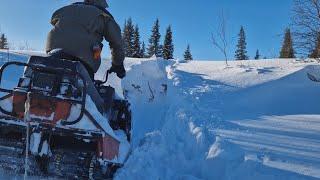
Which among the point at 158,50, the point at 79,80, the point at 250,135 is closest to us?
the point at 79,80

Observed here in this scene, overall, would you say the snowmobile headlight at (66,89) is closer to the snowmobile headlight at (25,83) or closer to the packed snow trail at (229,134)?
the snowmobile headlight at (25,83)

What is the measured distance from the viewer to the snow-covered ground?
598 centimetres

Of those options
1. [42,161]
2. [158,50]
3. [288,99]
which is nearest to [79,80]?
[42,161]

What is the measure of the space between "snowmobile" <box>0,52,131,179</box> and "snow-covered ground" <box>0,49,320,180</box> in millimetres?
866

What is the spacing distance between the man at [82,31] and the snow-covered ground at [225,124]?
4.62 ft

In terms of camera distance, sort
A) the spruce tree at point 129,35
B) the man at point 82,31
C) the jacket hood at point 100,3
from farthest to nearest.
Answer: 1. the spruce tree at point 129,35
2. the jacket hood at point 100,3
3. the man at point 82,31

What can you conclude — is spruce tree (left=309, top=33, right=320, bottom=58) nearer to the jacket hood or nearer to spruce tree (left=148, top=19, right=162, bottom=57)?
the jacket hood

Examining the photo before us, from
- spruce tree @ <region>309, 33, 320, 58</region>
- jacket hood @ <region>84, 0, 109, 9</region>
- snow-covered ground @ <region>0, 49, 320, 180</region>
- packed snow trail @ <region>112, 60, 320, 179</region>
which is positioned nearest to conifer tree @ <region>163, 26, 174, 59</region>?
snow-covered ground @ <region>0, 49, 320, 180</region>

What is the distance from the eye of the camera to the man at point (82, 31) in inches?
219

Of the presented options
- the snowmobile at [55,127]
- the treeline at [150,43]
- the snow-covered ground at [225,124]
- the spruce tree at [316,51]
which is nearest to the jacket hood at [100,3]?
the snowmobile at [55,127]

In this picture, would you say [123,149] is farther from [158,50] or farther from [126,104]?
[158,50]

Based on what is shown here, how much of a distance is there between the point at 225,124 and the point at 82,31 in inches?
149

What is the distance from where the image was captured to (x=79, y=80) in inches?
199

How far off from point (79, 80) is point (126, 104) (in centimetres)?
205
